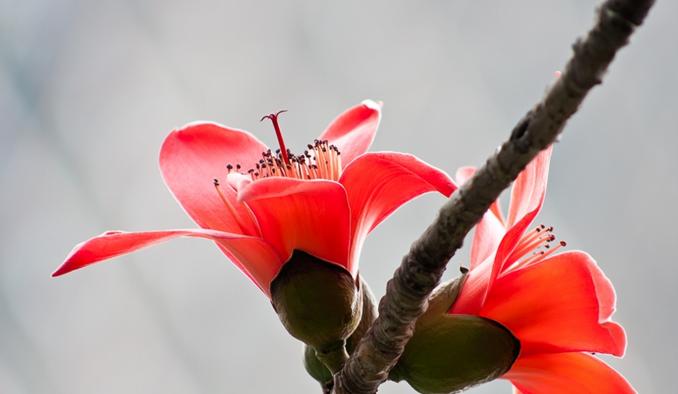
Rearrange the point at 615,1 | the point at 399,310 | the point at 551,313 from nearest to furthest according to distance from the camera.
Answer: the point at 615,1
the point at 399,310
the point at 551,313

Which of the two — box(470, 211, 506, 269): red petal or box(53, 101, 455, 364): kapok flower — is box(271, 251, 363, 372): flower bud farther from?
box(470, 211, 506, 269): red petal

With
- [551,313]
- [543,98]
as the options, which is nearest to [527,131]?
[543,98]

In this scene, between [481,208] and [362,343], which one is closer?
[481,208]

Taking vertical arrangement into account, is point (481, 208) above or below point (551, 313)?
above

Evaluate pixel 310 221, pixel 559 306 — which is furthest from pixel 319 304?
pixel 559 306

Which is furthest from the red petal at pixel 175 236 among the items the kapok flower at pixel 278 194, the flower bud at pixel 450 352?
the flower bud at pixel 450 352

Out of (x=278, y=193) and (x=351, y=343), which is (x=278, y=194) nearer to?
(x=278, y=193)

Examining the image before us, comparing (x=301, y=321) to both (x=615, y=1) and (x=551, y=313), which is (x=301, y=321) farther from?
(x=615, y=1)

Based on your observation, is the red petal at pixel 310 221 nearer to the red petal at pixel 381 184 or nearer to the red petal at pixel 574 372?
the red petal at pixel 381 184
